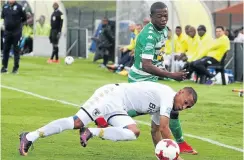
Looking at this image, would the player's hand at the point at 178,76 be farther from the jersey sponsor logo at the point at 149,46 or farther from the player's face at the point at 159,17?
the player's face at the point at 159,17

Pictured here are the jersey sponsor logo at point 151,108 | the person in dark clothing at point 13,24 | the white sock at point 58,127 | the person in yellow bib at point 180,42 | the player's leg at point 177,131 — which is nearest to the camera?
the white sock at point 58,127

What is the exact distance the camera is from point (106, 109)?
985cm

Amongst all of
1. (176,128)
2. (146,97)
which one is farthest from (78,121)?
(176,128)

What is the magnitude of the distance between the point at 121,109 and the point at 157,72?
82 cm

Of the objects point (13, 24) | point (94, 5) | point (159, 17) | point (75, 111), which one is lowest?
point (75, 111)

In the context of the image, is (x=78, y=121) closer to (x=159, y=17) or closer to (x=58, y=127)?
(x=58, y=127)

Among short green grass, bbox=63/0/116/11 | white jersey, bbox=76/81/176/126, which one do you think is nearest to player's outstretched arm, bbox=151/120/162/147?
white jersey, bbox=76/81/176/126

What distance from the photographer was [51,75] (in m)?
25.2

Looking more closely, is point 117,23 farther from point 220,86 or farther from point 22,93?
point 22,93

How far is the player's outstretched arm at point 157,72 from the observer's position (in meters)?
10.2

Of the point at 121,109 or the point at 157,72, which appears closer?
the point at 121,109

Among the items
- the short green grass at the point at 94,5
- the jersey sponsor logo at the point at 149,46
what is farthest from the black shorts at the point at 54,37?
the jersey sponsor logo at the point at 149,46

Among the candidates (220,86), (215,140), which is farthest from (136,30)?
(215,140)

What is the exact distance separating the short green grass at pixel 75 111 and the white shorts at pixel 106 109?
764 millimetres
